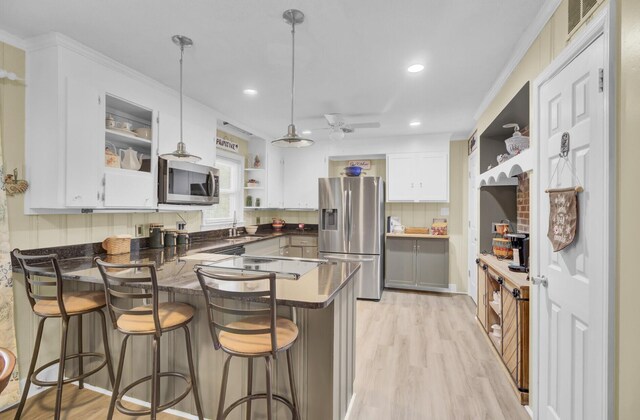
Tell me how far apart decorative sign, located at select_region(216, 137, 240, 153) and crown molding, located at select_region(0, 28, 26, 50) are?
2.20 metres

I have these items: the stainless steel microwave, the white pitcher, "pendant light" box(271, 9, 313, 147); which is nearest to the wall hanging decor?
"pendant light" box(271, 9, 313, 147)

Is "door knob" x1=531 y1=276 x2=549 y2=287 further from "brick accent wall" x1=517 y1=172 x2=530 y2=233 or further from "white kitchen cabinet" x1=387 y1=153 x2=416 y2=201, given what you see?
"white kitchen cabinet" x1=387 y1=153 x2=416 y2=201

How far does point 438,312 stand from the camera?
396 centimetres

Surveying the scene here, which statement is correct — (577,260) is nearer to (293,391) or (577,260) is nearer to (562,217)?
(562,217)

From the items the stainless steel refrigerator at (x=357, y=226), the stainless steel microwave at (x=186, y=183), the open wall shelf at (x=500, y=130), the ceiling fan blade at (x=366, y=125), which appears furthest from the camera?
the stainless steel refrigerator at (x=357, y=226)

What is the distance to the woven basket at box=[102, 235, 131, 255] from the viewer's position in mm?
2638

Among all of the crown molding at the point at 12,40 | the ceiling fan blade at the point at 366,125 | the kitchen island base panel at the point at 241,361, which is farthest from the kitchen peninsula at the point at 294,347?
the ceiling fan blade at the point at 366,125

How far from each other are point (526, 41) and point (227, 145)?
12.0ft

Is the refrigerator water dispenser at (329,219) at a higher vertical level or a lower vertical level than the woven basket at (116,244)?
higher

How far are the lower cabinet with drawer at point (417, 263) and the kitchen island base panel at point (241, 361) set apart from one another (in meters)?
2.92

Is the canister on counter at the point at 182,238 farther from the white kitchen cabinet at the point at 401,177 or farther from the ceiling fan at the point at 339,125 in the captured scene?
the white kitchen cabinet at the point at 401,177

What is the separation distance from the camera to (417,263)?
15.9 feet

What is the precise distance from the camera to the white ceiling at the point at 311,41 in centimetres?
183

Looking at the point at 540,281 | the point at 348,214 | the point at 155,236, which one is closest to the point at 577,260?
the point at 540,281
